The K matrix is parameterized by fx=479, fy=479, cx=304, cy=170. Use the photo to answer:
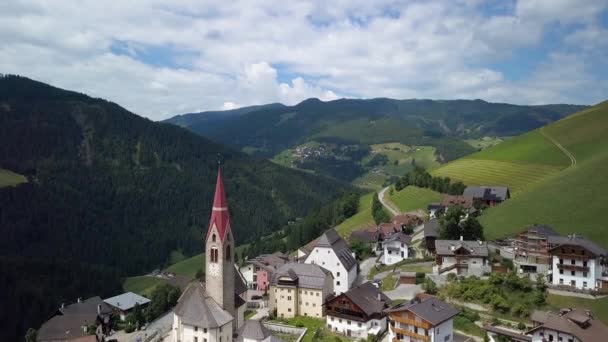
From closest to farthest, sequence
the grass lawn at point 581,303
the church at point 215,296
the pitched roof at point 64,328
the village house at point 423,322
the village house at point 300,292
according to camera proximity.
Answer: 1. the village house at point 423,322
2. the grass lawn at point 581,303
3. the church at point 215,296
4. the village house at point 300,292
5. the pitched roof at point 64,328

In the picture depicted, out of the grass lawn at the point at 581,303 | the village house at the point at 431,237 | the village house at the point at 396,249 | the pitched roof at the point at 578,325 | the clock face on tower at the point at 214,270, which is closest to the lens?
the pitched roof at the point at 578,325

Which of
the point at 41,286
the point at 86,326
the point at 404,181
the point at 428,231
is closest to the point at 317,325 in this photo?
the point at 428,231

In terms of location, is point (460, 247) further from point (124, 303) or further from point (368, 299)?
point (124, 303)

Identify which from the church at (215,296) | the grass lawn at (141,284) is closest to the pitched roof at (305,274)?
the church at (215,296)

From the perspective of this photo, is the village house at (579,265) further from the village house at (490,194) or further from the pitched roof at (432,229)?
the village house at (490,194)

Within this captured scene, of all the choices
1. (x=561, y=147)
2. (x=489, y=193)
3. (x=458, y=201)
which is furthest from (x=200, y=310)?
(x=561, y=147)

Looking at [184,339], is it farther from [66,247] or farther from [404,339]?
[66,247]

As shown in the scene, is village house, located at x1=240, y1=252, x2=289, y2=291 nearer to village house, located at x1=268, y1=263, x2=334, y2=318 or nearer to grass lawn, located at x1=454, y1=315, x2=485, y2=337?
village house, located at x1=268, y1=263, x2=334, y2=318
